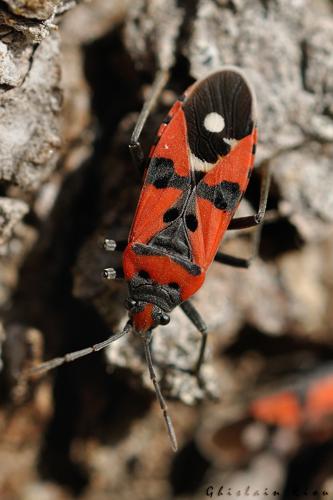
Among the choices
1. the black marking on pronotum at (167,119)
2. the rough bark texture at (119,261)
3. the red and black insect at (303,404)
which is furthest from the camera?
the red and black insect at (303,404)

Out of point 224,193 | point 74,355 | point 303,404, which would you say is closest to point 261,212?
point 224,193

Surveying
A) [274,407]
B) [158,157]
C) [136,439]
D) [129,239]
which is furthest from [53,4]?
[274,407]

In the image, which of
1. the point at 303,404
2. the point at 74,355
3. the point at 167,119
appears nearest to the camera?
the point at 167,119

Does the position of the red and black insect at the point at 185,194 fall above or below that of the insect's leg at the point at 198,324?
above

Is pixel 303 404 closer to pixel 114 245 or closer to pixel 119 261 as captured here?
pixel 119 261

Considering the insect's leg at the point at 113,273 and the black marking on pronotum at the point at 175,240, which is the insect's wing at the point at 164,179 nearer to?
the black marking on pronotum at the point at 175,240

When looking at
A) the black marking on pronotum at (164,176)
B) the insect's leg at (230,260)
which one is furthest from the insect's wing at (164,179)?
the insect's leg at (230,260)
